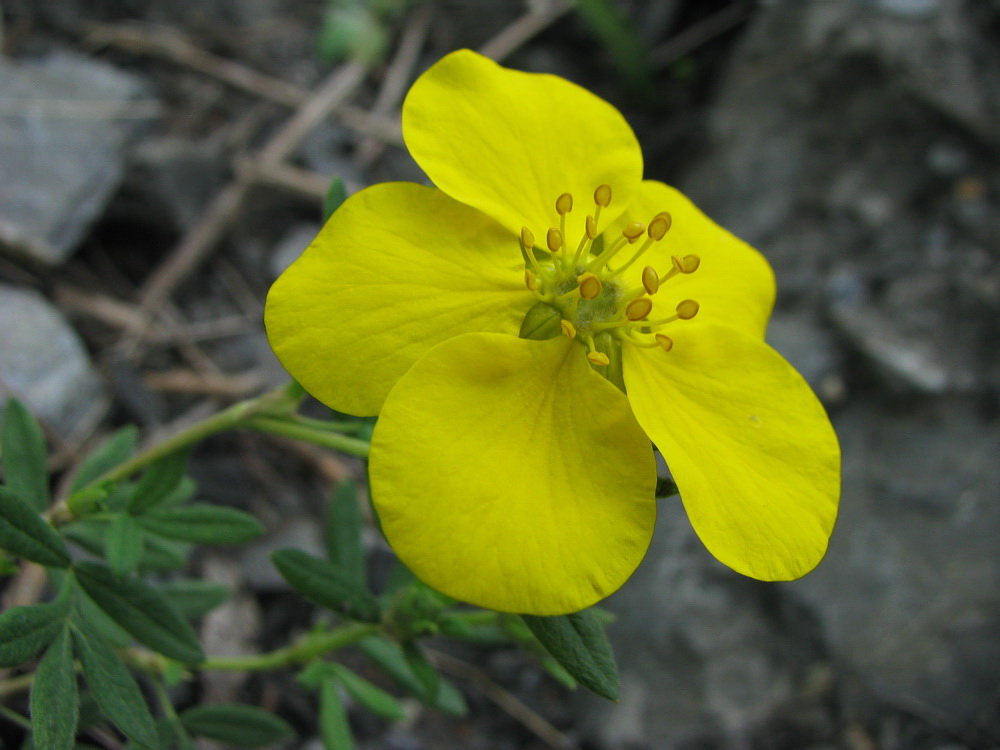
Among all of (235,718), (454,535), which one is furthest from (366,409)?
(235,718)

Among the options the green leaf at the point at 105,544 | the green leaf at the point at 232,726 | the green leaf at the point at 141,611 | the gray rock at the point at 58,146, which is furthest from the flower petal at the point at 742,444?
the gray rock at the point at 58,146

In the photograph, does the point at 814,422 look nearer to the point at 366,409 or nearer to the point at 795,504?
the point at 795,504

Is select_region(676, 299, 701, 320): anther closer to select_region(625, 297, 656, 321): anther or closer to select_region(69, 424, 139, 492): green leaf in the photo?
select_region(625, 297, 656, 321): anther

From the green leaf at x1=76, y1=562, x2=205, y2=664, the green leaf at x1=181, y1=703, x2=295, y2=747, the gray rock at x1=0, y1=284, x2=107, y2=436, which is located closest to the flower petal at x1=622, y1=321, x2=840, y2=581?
the green leaf at x1=76, y1=562, x2=205, y2=664

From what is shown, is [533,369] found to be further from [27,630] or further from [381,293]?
[27,630]

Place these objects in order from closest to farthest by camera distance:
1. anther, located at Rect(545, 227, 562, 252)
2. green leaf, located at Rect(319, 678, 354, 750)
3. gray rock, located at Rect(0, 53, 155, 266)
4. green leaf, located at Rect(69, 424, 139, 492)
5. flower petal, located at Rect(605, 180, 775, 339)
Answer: anther, located at Rect(545, 227, 562, 252) → flower petal, located at Rect(605, 180, 775, 339) → green leaf, located at Rect(69, 424, 139, 492) → green leaf, located at Rect(319, 678, 354, 750) → gray rock, located at Rect(0, 53, 155, 266)

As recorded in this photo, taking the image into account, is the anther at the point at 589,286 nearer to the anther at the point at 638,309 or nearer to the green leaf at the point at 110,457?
the anther at the point at 638,309

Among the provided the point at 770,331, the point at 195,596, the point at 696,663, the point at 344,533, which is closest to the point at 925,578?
the point at 696,663
